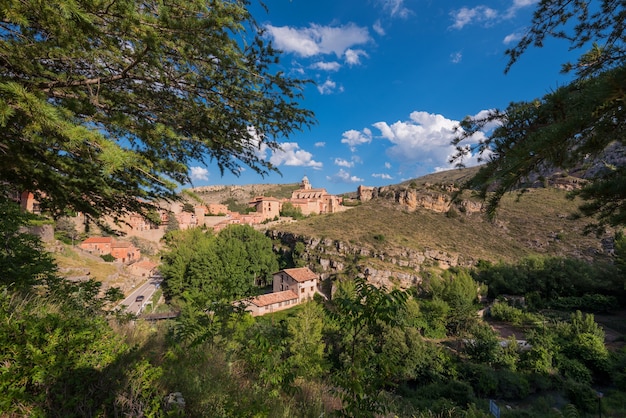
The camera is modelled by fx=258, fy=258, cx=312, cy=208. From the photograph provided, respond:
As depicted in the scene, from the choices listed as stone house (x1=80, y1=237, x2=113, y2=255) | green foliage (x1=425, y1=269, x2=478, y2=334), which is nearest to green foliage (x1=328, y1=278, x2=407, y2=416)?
green foliage (x1=425, y1=269, x2=478, y2=334)

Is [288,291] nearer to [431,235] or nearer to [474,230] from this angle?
[431,235]

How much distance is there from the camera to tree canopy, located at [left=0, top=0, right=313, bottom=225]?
204 cm

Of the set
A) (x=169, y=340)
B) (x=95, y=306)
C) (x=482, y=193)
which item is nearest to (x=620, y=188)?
(x=482, y=193)

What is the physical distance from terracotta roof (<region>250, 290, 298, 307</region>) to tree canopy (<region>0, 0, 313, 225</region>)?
1019 inches

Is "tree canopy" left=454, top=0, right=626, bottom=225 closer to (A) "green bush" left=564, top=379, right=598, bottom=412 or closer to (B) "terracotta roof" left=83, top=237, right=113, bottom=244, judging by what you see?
(A) "green bush" left=564, top=379, right=598, bottom=412

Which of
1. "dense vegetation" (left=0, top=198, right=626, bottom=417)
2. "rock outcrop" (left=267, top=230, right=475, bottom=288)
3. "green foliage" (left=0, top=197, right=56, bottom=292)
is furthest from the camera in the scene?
"rock outcrop" (left=267, top=230, right=475, bottom=288)

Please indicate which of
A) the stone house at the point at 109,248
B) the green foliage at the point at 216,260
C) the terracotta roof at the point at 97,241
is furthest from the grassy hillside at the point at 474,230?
the terracotta roof at the point at 97,241

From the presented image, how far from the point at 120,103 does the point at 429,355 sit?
1986cm

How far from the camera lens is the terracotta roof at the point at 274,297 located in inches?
1115

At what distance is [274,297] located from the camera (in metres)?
29.7

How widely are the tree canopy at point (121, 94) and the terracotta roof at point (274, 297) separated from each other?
25.9 meters

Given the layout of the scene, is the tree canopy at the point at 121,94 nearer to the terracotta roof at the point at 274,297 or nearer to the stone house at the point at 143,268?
the terracotta roof at the point at 274,297

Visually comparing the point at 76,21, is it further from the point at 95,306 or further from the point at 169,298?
the point at 169,298

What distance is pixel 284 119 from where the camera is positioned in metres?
4.05
